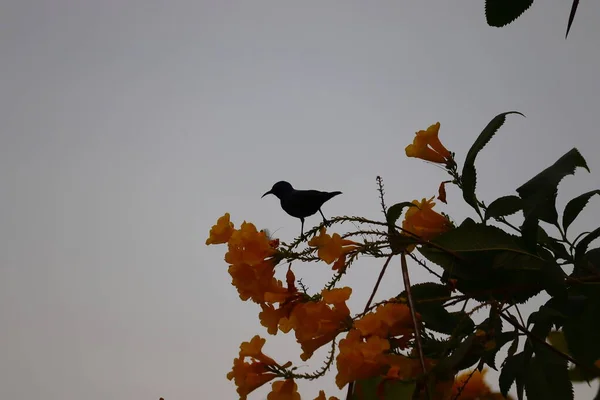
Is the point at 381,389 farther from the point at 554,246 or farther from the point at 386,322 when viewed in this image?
the point at 554,246

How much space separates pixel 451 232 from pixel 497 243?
37mm

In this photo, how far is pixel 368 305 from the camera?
1.25ft

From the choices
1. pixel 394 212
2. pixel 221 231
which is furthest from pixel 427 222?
pixel 221 231

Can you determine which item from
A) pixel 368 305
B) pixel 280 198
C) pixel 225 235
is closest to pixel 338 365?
pixel 368 305

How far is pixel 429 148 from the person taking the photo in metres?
0.57

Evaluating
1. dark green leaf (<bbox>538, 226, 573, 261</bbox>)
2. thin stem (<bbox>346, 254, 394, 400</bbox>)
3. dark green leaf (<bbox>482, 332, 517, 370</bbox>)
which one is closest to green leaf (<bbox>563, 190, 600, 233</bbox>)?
dark green leaf (<bbox>538, 226, 573, 261</bbox>)

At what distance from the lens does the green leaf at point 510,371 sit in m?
0.45

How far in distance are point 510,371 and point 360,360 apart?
0.53ft

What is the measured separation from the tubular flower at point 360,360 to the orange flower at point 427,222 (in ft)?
0.50

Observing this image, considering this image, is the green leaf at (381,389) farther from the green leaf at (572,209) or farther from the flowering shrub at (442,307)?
the green leaf at (572,209)

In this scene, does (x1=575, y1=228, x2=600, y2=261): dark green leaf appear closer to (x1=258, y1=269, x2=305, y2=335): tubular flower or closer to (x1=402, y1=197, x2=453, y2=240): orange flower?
(x1=402, y1=197, x2=453, y2=240): orange flower

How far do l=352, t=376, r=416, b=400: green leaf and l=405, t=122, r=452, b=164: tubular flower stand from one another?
9.4 inches

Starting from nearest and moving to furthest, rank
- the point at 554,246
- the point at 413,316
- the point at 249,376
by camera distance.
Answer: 1. the point at 413,316
2. the point at 249,376
3. the point at 554,246

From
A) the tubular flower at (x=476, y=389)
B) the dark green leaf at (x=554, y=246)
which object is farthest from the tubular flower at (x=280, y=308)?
the dark green leaf at (x=554, y=246)
